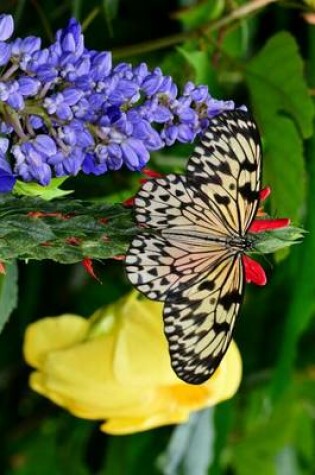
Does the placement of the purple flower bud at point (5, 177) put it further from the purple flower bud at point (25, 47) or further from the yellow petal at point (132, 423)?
the yellow petal at point (132, 423)

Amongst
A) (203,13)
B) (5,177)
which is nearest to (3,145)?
(5,177)

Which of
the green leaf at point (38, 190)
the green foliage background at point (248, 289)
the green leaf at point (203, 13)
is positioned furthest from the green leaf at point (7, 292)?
the green leaf at point (203, 13)

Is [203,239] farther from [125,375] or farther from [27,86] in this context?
[125,375]

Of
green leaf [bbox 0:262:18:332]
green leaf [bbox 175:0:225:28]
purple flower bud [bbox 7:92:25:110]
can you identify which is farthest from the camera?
green leaf [bbox 175:0:225:28]

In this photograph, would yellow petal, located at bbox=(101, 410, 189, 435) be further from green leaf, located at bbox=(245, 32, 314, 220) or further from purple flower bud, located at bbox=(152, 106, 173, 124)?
purple flower bud, located at bbox=(152, 106, 173, 124)

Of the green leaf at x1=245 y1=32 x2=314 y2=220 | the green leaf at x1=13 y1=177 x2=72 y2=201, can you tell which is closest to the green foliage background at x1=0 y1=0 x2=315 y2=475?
the green leaf at x1=245 y1=32 x2=314 y2=220

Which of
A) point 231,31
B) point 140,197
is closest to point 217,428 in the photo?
point 231,31
